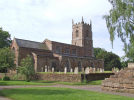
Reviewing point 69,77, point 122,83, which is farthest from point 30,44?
point 122,83

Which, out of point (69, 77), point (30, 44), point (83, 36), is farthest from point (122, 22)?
point (83, 36)

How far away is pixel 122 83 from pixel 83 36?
152 ft

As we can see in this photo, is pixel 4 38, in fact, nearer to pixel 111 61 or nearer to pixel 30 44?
pixel 30 44

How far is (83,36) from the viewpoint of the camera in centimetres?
5759

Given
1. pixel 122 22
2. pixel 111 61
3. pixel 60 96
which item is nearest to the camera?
pixel 60 96

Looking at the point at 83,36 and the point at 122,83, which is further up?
the point at 83,36

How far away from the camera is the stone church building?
38.3m

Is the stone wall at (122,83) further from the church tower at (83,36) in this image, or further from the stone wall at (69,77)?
the church tower at (83,36)

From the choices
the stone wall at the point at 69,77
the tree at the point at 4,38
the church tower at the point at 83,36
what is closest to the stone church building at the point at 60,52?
the church tower at the point at 83,36

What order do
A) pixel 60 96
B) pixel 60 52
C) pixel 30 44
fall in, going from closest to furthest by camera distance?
pixel 60 96
pixel 30 44
pixel 60 52

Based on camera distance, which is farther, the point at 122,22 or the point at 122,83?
the point at 122,22

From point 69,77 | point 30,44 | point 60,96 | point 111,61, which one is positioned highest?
point 30,44

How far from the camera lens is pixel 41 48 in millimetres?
45094

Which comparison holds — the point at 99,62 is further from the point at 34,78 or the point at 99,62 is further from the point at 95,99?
the point at 95,99
